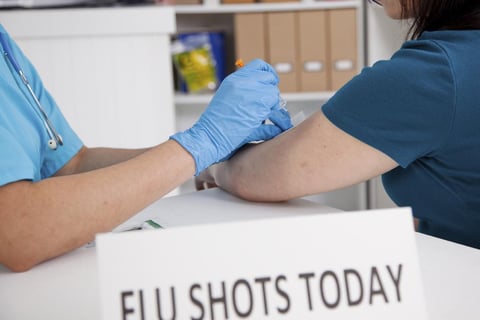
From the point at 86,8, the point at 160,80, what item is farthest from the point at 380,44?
the point at 86,8

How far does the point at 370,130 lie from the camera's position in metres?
0.93

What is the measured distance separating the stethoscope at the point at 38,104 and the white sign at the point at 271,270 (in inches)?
25.6

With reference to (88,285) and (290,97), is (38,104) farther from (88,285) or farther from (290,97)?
(290,97)

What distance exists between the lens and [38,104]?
1.11 meters

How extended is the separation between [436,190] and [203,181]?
478mm

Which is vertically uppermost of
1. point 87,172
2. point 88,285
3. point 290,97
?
point 87,172

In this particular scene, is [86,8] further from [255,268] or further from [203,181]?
[255,268]

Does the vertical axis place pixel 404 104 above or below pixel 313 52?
above

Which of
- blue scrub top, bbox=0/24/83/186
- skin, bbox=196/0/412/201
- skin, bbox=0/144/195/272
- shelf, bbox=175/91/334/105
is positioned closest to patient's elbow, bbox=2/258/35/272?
skin, bbox=0/144/195/272

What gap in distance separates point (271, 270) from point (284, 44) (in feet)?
7.23

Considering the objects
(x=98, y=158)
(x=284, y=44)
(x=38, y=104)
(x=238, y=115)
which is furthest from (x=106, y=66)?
(x=238, y=115)

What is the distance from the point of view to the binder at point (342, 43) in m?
2.61

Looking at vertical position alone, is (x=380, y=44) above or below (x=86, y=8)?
below

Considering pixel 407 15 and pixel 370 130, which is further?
pixel 407 15
